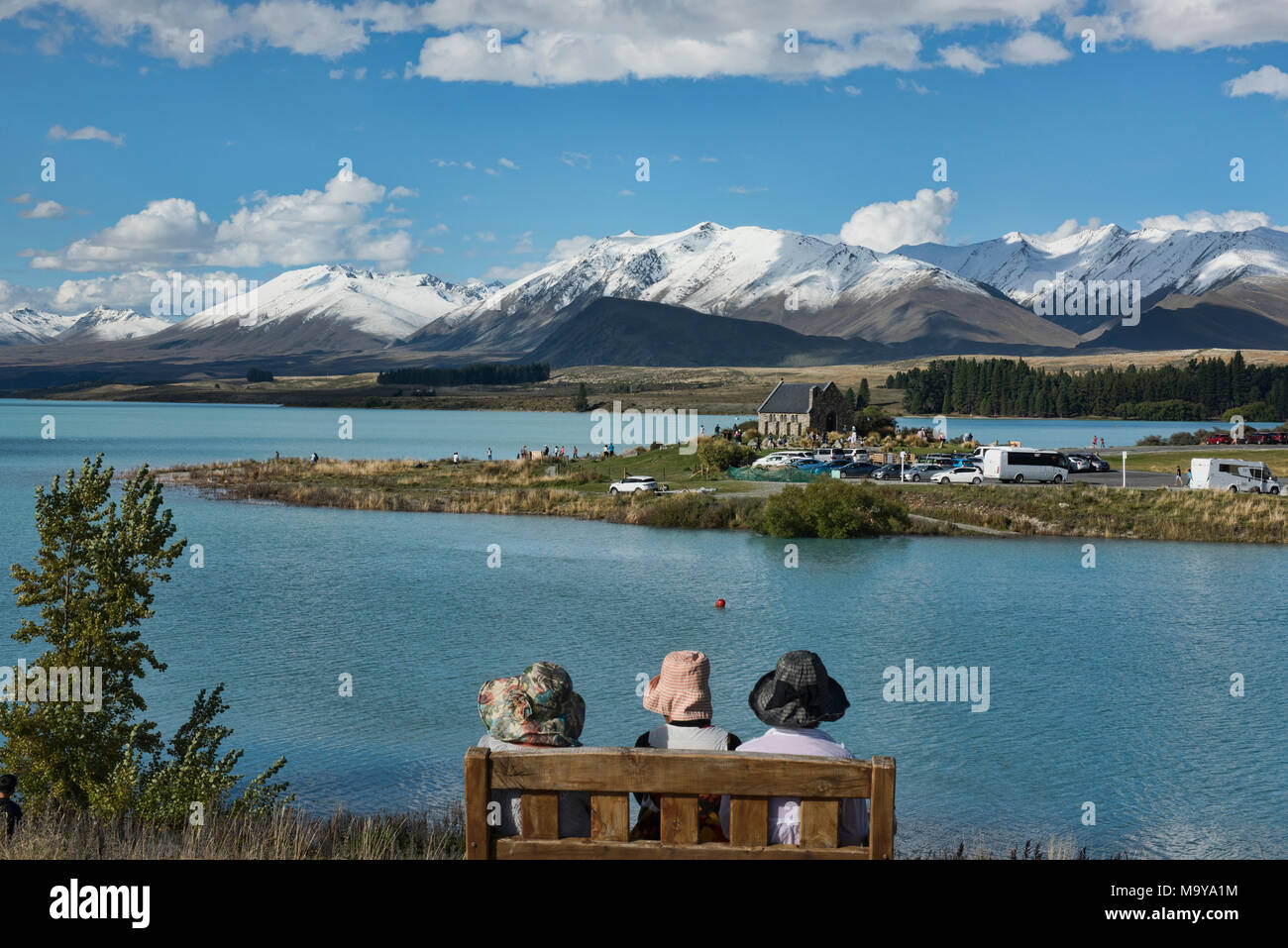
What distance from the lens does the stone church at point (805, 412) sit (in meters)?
96.1

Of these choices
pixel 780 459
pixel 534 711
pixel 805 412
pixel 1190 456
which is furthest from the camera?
pixel 805 412

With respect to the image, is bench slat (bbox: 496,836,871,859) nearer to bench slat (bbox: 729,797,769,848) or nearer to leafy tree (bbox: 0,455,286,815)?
bench slat (bbox: 729,797,769,848)

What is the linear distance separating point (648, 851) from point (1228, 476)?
61.8m

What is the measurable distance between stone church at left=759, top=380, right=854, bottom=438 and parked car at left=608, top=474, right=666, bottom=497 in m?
29.4

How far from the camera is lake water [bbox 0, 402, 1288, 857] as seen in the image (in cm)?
1948

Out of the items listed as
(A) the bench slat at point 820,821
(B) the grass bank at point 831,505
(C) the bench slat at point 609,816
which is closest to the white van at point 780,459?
(B) the grass bank at point 831,505

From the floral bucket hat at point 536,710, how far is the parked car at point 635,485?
5715cm

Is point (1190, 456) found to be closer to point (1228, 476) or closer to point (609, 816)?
point (1228, 476)

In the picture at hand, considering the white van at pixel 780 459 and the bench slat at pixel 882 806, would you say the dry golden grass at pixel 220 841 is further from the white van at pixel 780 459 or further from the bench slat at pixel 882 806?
the white van at pixel 780 459

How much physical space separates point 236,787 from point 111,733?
430 cm

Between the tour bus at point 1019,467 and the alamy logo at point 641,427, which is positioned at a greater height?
the alamy logo at point 641,427

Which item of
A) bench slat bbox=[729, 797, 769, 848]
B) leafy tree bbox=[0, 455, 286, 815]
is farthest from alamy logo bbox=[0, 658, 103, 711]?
bench slat bbox=[729, 797, 769, 848]

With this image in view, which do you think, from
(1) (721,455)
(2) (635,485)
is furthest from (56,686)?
(1) (721,455)

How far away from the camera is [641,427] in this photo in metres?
160
